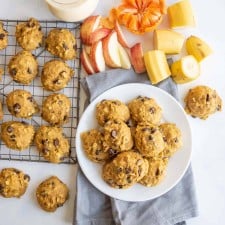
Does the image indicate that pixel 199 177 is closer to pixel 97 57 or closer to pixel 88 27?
pixel 97 57

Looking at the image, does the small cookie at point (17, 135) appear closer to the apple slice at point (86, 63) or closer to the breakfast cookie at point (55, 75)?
the breakfast cookie at point (55, 75)

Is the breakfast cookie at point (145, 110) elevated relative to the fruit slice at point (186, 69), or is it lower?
lower

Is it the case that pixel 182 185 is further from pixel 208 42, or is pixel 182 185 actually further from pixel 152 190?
pixel 208 42

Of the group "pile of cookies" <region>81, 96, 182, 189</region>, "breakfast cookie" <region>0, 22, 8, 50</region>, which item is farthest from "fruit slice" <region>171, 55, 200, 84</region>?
"breakfast cookie" <region>0, 22, 8, 50</region>

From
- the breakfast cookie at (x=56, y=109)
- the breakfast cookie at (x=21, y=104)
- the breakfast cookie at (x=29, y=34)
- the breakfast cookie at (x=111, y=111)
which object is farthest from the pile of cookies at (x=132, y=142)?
the breakfast cookie at (x=29, y=34)

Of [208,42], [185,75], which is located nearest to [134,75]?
[185,75]

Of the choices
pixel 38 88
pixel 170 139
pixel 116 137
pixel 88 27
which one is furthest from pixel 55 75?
pixel 170 139

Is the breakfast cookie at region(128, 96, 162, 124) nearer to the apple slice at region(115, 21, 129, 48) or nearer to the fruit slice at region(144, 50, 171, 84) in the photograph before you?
the fruit slice at region(144, 50, 171, 84)
